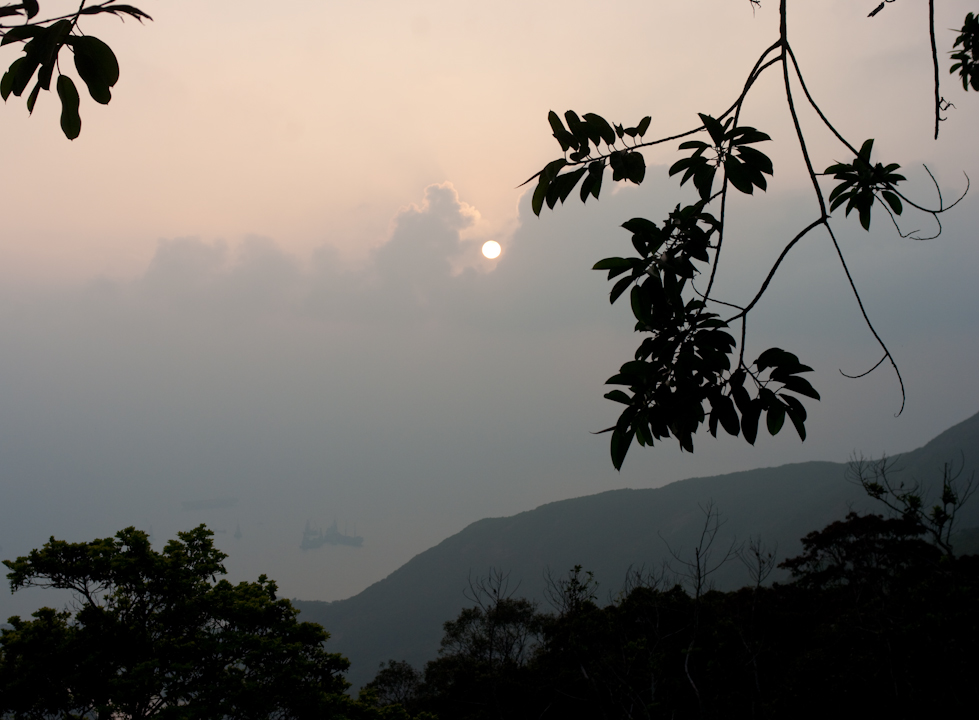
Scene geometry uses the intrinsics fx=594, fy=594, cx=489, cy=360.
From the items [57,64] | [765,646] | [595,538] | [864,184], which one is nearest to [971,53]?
[864,184]

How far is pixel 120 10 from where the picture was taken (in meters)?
1.01

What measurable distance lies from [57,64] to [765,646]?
2156 centimetres

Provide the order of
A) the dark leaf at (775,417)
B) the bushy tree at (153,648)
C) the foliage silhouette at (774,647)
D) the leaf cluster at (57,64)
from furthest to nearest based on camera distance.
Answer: the foliage silhouette at (774,647) < the bushy tree at (153,648) < the dark leaf at (775,417) < the leaf cluster at (57,64)

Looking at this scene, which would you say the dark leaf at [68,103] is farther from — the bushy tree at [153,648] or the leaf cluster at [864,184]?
the bushy tree at [153,648]

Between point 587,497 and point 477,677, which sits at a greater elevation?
point 587,497

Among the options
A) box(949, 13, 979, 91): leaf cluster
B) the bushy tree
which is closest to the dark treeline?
the bushy tree

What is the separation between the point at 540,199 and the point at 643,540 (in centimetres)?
14710

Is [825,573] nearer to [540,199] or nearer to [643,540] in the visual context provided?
[540,199]

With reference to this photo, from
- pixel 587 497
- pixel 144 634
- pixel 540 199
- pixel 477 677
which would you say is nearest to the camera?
pixel 540 199

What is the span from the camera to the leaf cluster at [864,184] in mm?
2430

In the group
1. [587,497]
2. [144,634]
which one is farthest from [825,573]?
[587,497]

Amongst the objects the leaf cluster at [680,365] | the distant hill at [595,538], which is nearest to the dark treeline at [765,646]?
the leaf cluster at [680,365]

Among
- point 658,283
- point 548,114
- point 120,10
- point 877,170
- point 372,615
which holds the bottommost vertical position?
point 372,615

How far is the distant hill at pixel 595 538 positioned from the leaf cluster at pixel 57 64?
373 ft
